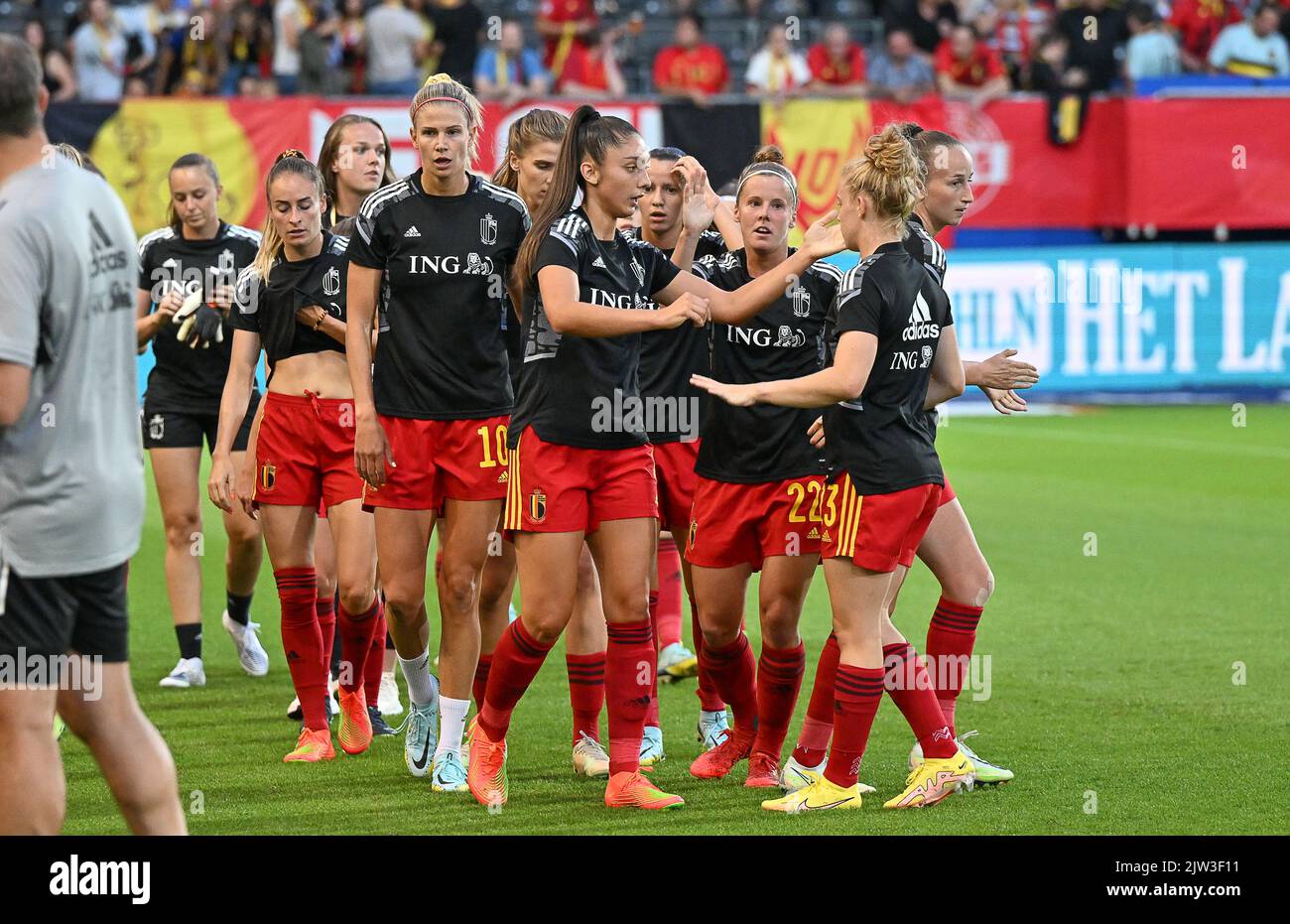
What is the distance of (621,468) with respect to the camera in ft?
18.5

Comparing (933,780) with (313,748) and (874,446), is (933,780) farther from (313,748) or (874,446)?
(313,748)

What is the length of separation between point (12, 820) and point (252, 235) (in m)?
4.56

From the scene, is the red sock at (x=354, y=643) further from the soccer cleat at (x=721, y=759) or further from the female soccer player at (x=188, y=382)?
the female soccer player at (x=188, y=382)

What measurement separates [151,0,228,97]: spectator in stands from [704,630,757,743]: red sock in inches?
581

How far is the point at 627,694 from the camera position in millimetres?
5750

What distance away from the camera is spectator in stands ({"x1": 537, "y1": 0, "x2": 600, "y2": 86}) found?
68.8ft

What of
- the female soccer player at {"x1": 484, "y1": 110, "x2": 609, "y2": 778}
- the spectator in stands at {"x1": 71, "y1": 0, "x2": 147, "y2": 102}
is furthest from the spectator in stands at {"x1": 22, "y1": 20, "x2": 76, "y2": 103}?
the female soccer player at {"x1": 484, "y1": 110, "x2": 609, "y2": 778}

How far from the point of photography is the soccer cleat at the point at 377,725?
277 inches

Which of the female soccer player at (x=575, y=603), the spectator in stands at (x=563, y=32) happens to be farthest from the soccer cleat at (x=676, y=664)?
the spectator in stands at (x=563, y=32)

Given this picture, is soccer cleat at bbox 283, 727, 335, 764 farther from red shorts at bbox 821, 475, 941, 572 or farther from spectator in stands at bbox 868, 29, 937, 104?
spectator in stands at bbox 868, 29, 937, 104

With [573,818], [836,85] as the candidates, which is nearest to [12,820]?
[573,818]

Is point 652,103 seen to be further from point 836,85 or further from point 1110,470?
point 1110,470

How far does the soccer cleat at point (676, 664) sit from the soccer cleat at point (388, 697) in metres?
1.30

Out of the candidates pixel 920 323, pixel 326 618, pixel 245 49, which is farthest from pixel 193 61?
pixel 920 323
